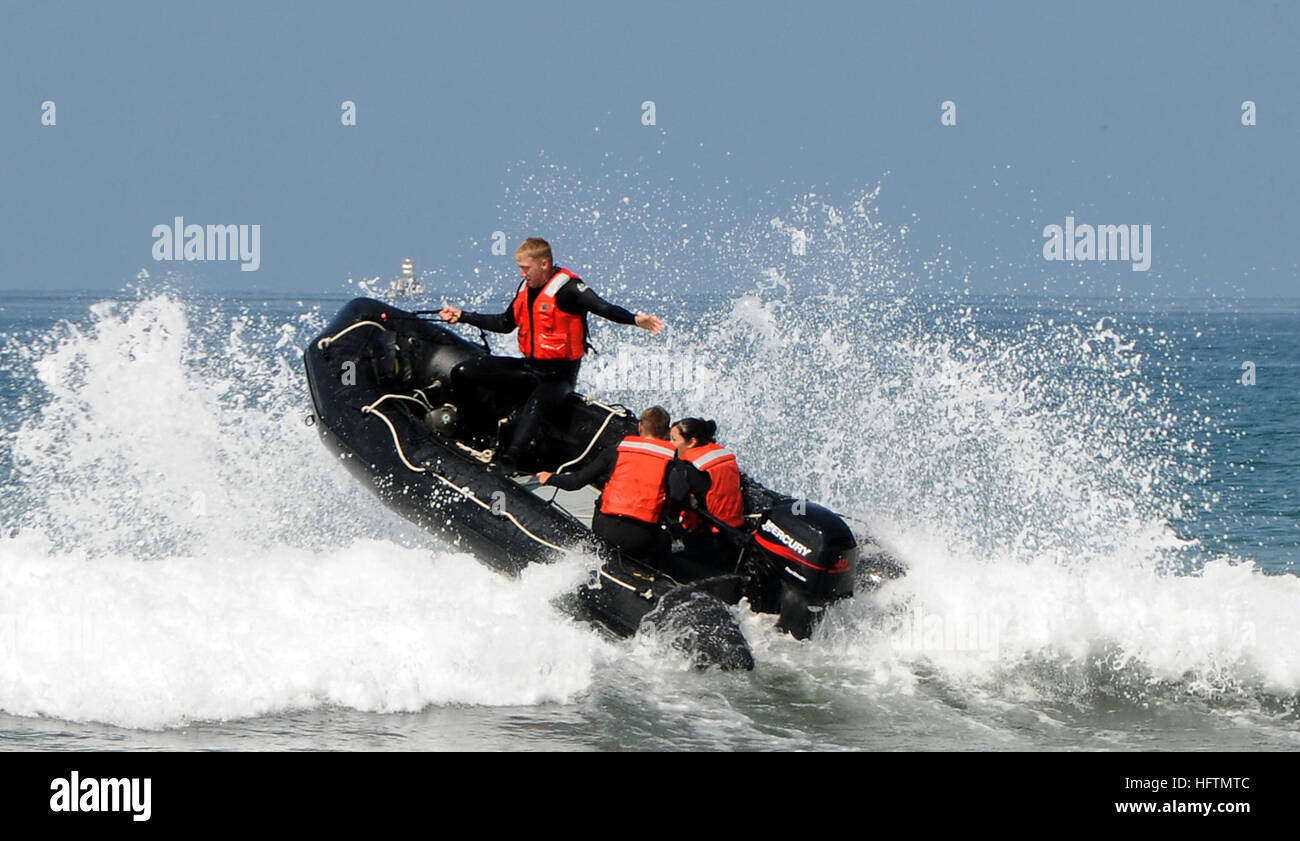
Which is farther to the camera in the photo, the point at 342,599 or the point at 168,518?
the point at 168,518

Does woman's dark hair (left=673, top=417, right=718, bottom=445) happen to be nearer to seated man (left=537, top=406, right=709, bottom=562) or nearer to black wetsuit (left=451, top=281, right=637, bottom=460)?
seated man (left=537, top=406, right=709, bottom=562)

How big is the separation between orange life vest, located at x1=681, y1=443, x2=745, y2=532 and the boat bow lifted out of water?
126mm

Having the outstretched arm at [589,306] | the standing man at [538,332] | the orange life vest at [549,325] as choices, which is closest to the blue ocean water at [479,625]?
the standing man at [538,332]

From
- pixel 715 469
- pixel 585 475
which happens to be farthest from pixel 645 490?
pixel 715 469

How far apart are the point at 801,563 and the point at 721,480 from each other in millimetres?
623

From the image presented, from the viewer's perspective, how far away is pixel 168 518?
9117 millimetres

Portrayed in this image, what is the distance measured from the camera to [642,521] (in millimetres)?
6824

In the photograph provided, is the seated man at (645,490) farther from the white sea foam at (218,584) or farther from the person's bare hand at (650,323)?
the person's bare hand at (650,323)

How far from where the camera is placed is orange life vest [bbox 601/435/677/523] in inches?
266

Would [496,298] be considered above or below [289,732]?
above

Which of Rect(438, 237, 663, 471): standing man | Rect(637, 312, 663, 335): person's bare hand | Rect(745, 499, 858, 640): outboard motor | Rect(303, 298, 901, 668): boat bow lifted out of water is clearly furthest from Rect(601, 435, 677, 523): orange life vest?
Rect(438, 237, 663, 471): standing man

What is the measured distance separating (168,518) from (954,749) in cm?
566
